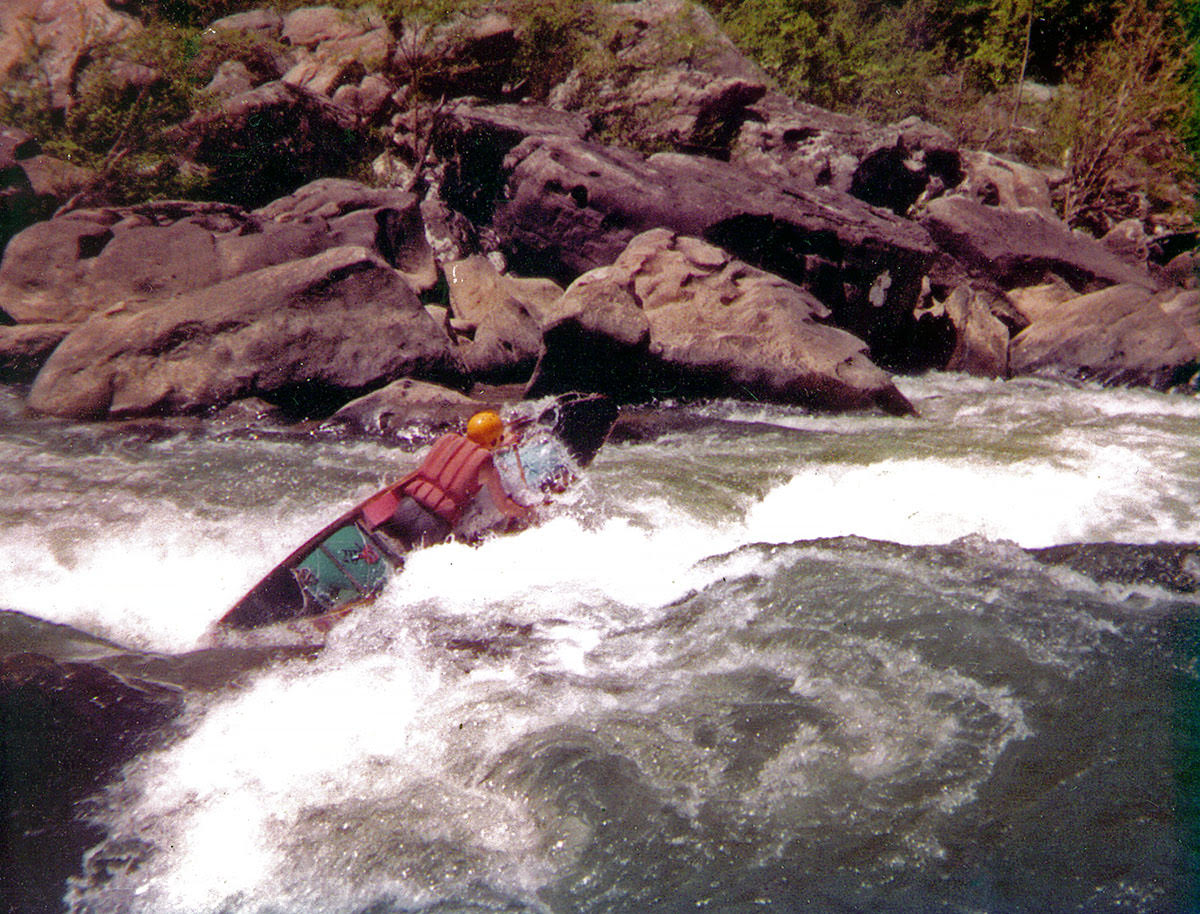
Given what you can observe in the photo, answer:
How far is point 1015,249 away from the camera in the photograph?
9742 mm

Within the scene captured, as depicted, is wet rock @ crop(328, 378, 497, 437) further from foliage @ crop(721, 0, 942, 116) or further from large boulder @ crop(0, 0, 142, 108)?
foliage @ crop(721, 0, 942, 116)

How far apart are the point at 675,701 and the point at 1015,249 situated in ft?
27.5

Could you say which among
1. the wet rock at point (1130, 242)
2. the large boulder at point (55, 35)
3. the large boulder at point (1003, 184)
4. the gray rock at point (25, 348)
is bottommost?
the gray rock at point (25, 348)

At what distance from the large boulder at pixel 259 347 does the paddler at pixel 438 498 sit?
298 centimetres

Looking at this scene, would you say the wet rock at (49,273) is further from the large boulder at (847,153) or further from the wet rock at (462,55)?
the large boulder at (847,153)

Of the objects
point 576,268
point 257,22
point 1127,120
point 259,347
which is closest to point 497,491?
point 259,347

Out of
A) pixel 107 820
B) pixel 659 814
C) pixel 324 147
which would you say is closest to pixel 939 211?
pixel 324 147

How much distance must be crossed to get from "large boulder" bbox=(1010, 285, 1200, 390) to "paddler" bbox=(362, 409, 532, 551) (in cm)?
651

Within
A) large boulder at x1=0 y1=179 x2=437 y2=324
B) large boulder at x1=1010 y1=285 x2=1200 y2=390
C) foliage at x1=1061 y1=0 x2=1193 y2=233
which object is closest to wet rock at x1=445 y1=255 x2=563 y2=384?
large boulder at x1=0 y1=179 x2=437 y2=324

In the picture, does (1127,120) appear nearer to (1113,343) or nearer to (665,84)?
(1113,343)

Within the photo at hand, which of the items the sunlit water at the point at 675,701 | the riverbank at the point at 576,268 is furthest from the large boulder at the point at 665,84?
the sunlit water at the point at 675,701

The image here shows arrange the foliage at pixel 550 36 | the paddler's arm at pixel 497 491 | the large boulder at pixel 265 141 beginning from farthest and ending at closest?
1. the foliage at pixel 550 36
2. the large boulder at pixel 265 141
3. the paddler's arm at pixel 497 491

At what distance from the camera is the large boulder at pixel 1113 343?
8.10m

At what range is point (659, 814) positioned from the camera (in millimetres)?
3094
